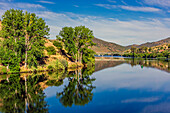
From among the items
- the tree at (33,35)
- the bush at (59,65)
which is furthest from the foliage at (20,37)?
the bush at (59,65)

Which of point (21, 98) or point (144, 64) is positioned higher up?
point (144, 64)

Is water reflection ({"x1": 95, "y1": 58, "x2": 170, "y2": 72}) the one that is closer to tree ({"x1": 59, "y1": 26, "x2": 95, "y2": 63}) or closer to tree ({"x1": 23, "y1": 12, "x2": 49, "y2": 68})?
tree ({"x1": 59, "y1": 26, "x2": 95, "y2": 63})

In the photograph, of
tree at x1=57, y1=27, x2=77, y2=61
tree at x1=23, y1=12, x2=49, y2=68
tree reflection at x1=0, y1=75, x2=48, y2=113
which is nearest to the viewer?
tree reflection at x1=0, y1=75, x2=48, y2=113

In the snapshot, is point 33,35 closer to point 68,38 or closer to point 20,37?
point 20,37

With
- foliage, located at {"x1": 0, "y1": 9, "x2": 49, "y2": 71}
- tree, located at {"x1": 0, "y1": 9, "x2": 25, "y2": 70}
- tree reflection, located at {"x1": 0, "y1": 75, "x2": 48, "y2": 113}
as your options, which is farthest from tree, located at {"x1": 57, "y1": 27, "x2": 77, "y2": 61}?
tree reflection, located at {"x1": 0, "y1": 75, "x2": 48, "y2": 113}

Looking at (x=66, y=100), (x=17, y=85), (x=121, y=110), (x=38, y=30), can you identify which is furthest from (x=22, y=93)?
(x=38, y=30)

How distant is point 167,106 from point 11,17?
49.5m

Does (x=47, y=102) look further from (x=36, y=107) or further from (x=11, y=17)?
(x=11, y=17)

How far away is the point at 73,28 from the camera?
7425 centimetres

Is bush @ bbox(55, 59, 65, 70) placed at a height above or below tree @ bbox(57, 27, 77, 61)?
below

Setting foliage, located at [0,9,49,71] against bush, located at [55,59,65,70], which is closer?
foliage, located at [0,9,49,71]

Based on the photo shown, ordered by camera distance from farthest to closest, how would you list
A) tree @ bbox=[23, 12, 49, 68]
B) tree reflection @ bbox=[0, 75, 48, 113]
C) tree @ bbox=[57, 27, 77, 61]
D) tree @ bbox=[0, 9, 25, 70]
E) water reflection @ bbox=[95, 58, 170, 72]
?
water reflection @ bbox=[95, 58, 170, 72] < tree @ bbox=[57, 27, 77, 61] < tree @ bbox=[23, 12, 49, 68] < tree @ bbox=[0, 9, 25, 70] < tree reflection @ bbox=[0, 75, 48, 113]

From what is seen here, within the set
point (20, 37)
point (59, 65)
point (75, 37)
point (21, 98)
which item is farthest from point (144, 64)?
point (21, 98)

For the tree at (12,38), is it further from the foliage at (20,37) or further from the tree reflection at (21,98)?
the tree reflection at (21,98)
